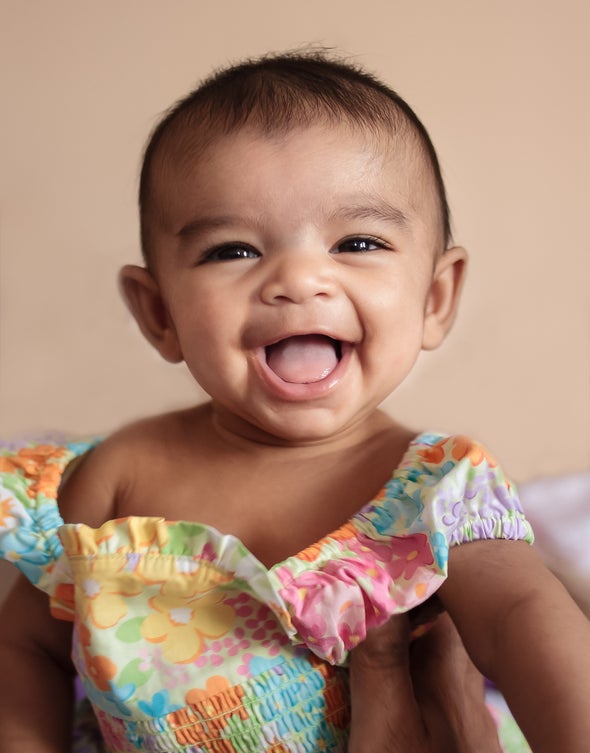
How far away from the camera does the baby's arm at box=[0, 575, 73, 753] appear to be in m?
0.92

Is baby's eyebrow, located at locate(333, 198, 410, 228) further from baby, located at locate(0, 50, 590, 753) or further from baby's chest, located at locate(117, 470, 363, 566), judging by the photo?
baby's chest, located at locate(117, 470, 363, 566)

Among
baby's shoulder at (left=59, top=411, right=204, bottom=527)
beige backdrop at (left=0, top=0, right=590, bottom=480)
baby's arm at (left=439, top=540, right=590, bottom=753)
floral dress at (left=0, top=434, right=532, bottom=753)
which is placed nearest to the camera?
baby's arm at (left=439, top=540, right=590, bottom=753)

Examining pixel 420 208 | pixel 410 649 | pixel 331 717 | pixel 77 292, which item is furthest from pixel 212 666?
pixel 77 292

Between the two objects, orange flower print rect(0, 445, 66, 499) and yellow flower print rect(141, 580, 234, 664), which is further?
orange flower print rect(0, 445, 66, 499)

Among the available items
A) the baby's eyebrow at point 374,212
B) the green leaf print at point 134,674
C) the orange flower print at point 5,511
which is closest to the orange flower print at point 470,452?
the baby's eyebrow at point 374,212

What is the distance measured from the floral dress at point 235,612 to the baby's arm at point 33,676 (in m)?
0.15

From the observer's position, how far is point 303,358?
85 centimetres

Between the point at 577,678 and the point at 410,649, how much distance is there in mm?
270

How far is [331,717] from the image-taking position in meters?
0.81

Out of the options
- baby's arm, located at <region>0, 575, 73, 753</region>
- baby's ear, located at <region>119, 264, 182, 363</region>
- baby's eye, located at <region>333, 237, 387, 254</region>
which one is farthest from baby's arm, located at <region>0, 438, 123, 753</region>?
baby's eye, located at <region>333, 237, 387, 254</region>

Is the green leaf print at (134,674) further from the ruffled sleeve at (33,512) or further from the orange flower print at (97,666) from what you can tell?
the ruffled sleeve at (33,512)

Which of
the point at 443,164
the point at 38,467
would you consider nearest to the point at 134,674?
the point at 38,467

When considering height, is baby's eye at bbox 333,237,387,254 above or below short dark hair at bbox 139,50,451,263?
below

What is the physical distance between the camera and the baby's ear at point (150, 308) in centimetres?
99
